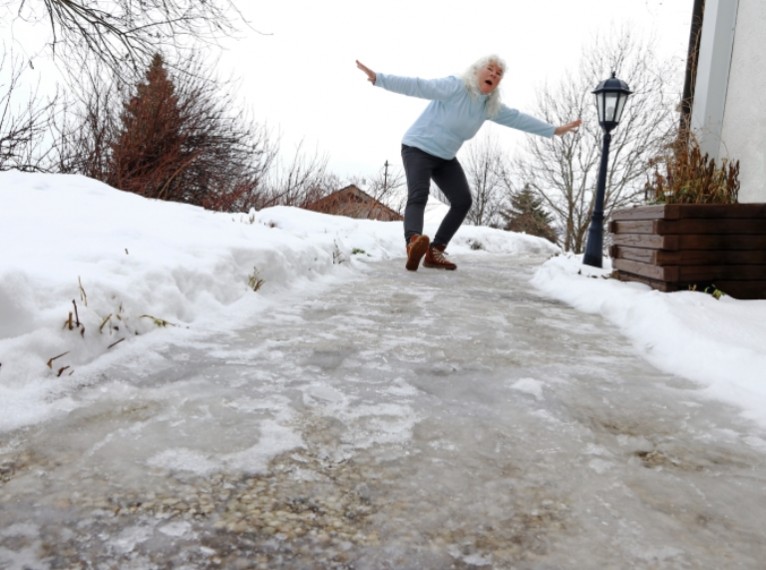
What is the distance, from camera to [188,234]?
11.2ft

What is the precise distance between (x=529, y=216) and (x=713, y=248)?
93.5ft

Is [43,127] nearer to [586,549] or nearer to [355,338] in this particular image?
[355,338]

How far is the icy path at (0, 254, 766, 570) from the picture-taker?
0.97m

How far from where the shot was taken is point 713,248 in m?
3.53

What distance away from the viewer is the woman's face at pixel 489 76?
16.1 feet

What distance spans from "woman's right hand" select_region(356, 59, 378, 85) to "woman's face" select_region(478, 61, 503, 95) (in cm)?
97

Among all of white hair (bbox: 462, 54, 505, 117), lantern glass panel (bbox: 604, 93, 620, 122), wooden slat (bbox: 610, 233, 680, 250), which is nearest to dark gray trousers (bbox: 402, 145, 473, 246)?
white hair (bbox: 462, 54, 505, 117)

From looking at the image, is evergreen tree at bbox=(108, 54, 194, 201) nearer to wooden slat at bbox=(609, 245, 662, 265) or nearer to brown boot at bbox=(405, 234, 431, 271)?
brown boot at bbox=(405, 234, 431, 271)

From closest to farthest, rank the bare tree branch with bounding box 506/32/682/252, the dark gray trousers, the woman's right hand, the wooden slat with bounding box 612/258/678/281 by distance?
1. the wooden slat with bounding box 612/258/678/281
2. the woman's right hand
3. the dark gray trousers
4. the bare tree branch with bounding box 506/32/682/252

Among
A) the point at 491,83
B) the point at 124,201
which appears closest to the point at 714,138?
the point at 491,83

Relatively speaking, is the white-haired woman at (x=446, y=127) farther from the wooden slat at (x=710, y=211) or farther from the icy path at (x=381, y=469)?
the icy path at (x=381, y=469)

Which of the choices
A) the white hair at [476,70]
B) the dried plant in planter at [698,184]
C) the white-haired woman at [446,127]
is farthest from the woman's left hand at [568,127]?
the dried plant in planter at [698,184]

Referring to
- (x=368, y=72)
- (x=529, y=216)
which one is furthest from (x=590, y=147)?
(x=368, y=72)

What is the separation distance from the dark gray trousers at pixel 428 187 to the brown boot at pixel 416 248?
6.3 inches
